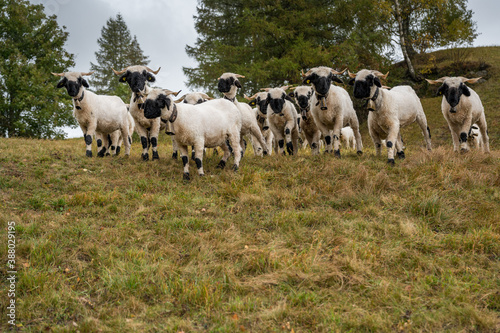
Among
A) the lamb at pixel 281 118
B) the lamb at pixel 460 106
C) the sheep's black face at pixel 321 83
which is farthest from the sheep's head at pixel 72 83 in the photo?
the lamb at pixel 460 106

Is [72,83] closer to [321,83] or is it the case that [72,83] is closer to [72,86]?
[72,86]

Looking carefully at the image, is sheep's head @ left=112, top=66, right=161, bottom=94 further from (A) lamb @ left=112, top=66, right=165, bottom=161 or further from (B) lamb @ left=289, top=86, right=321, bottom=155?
(B) lamb @ left=289, top=86, right=321, bottom=155

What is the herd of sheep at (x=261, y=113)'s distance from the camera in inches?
370

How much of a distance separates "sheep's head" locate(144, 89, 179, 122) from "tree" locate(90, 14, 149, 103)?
141 feet

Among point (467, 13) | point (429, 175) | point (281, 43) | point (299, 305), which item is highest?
point (467, 13)

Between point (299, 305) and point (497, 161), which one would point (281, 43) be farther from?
point (299, 305)

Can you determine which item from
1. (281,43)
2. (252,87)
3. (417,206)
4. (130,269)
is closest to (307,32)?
(281,43)

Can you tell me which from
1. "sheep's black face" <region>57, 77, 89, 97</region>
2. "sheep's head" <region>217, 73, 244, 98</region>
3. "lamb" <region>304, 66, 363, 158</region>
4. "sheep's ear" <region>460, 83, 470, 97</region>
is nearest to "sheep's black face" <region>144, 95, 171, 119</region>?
"sheep's black face" <region>57, 77, 89, 97</region>

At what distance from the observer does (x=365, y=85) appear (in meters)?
9.85

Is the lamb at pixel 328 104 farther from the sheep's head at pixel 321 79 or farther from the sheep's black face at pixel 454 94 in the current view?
the sheep's black face at pixel 454 94

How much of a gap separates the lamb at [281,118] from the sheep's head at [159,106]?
12.7 feet

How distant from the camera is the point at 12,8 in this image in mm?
26891

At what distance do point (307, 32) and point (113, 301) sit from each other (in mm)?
24298

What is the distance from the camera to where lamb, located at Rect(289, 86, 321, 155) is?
1134 cm
